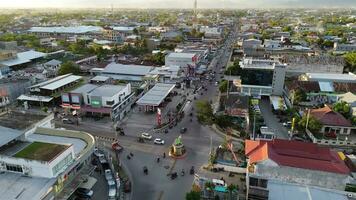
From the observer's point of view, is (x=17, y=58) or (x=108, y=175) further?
(x=17, y=58)

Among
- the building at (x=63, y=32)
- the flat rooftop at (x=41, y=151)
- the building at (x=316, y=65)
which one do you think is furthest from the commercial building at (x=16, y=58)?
the building at (x=316, y=65)

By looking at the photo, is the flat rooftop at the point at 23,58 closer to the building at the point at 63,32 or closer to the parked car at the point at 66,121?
the parked car at the point at 66,121

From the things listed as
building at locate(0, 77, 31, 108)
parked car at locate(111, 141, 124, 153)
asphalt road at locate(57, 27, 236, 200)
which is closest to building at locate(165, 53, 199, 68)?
asphalt road at locate(57, 27, 236, 200)

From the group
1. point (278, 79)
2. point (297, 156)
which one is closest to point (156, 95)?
point (278, 79)

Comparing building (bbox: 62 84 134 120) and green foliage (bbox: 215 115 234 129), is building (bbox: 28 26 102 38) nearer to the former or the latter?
building (bbox: 62 84 134 120)

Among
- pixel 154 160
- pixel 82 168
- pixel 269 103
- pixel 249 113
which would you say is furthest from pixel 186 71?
pixel 82 168

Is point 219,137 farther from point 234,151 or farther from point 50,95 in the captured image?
point 50,95

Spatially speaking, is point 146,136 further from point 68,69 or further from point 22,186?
point 68,69
